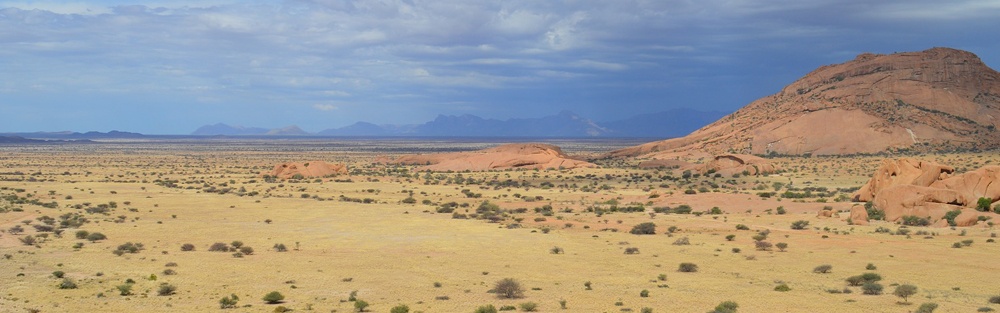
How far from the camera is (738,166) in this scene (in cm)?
8038

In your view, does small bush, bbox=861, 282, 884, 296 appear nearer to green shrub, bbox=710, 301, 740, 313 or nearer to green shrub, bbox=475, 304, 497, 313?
green shrub, bbox=710, 301, 740, 313

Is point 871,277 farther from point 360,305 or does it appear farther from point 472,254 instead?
point 360,305

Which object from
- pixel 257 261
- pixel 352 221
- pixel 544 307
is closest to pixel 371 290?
pixel 544 307

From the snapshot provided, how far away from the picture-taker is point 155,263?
94.0 ft

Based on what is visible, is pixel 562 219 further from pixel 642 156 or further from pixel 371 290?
pixel 642 156

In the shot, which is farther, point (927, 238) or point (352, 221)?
point (352, 221)

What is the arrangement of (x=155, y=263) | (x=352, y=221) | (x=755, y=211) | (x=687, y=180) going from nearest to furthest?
(x=155, y=263) → (x=352, y=221) → (x=755, y=211) → (x=687, y=180)

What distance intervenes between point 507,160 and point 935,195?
64058 mm

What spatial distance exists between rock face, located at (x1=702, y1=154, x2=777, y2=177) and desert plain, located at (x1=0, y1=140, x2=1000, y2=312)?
52.2 feet

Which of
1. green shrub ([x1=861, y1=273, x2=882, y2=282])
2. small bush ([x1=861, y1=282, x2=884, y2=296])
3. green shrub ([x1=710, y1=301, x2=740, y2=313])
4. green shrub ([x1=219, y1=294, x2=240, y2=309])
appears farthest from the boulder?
green shrub ([x1=219, y1=294, x2=240, y2=309])

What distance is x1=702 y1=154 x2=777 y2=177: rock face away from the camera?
259 ft

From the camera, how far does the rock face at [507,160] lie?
10088cm

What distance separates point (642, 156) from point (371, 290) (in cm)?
10259

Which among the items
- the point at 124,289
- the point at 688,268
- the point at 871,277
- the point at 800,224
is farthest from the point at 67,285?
the point at 800,224
